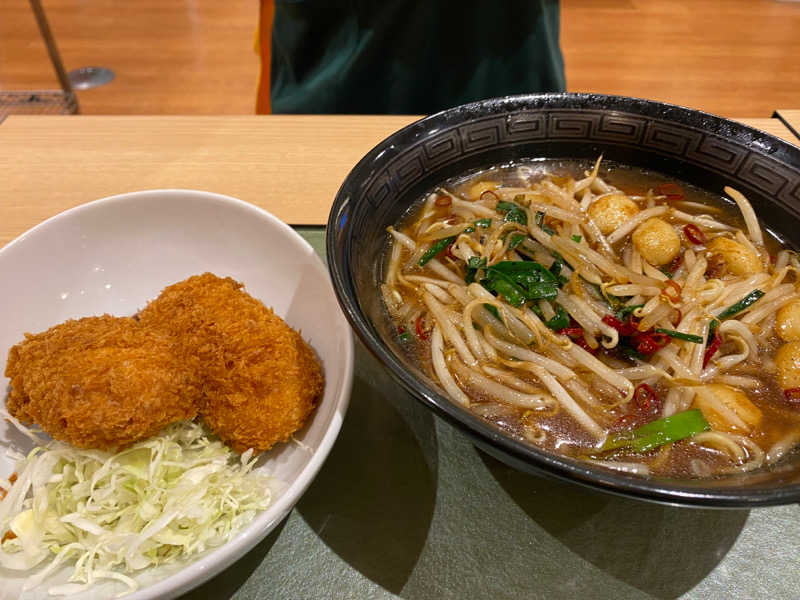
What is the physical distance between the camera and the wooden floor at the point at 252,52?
15.8 ft

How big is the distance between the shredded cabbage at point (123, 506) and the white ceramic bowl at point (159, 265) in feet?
0.39

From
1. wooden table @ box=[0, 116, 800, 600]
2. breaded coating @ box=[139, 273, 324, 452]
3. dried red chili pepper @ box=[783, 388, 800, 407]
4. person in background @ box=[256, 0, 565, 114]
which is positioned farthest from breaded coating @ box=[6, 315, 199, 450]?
person in background @ box=[256, 0, 565, 114]

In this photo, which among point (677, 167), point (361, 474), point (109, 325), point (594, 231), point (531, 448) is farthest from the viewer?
point (677, 167)

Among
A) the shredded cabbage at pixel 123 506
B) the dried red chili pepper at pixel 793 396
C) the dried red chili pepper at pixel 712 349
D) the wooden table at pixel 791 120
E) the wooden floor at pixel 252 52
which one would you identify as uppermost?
the dried red chili pepper at pixel 712 349

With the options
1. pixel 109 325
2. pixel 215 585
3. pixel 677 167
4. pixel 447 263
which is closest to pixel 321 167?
pixel 447 263

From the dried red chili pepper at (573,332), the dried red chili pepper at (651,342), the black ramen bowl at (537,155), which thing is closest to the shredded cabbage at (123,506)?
the black ramen bowl at (537,155)

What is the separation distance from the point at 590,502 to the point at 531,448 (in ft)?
1.38

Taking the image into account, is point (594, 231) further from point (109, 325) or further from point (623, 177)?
point (109, 325)

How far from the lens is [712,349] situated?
1.14m

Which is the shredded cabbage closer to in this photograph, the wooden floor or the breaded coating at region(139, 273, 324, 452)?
the breaded coating at region(139, 273, 324, 452)

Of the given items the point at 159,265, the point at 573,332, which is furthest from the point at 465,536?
the point at 159,265

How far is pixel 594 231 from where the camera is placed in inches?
53.8

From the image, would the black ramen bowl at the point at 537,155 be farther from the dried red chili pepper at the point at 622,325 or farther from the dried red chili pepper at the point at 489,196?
the dried red chili pepper at the point at 622,325

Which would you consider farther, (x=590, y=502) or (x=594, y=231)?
(x=594, y=231)
